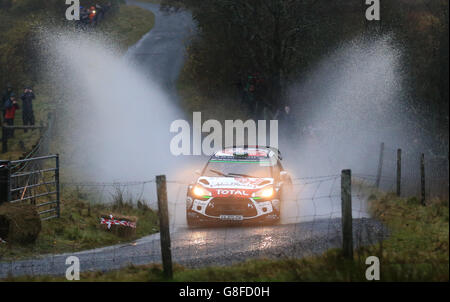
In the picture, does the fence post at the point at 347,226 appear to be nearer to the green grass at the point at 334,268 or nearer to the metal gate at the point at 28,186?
the green grass at the point at 334,268

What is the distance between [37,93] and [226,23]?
1217 centimetres

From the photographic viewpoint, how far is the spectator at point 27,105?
91.1ft

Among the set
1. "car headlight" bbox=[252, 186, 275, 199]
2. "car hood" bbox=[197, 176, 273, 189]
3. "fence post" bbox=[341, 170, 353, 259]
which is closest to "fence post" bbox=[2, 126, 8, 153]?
"car hood" bbox=[197, 176, 273, 189]

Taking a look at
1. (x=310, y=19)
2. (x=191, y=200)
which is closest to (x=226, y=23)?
(x=310, y=19)

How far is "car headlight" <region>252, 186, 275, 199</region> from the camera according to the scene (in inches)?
539

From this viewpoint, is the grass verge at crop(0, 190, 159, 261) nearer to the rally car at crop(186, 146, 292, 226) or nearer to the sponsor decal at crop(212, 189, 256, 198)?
the rally car at crop(186, 146, 292, 226)

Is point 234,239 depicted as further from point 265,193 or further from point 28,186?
point 28,186

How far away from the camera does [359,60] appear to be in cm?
3219

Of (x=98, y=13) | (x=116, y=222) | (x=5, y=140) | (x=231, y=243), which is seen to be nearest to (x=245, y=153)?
(x=116, y=222)

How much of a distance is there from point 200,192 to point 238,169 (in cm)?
129

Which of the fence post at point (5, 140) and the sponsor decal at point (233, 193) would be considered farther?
the fence post at point (5, 140)

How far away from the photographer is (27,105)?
91.8ft

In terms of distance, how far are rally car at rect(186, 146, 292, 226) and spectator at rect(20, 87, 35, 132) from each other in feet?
49.9

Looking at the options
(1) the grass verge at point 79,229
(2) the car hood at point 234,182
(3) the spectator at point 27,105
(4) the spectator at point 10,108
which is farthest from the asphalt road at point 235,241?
(4) the spectator at point 10,108
